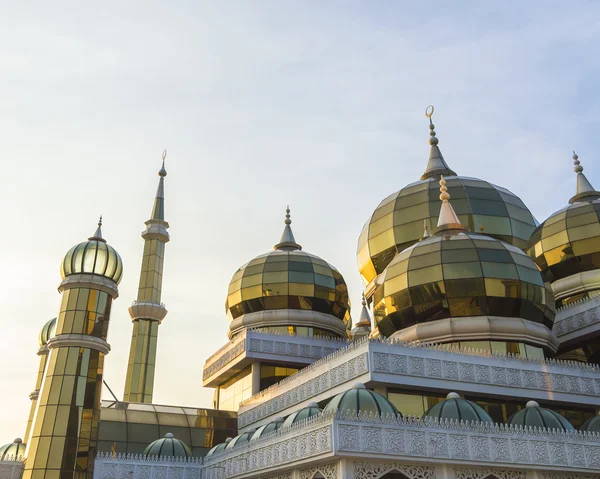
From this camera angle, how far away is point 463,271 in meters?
22.4

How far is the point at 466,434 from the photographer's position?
15398 mm

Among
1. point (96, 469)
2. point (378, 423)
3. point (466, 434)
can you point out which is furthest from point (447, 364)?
point (96, 469)

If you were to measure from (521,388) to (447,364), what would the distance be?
256 cm

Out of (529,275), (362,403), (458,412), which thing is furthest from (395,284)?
(362,403)

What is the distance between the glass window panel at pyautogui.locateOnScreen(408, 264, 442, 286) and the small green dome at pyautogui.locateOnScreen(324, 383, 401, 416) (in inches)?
300

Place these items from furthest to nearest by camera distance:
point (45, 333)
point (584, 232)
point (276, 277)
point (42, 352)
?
point (42, 352) < point (45, 333) < point (276, 277) < point (584, 232)

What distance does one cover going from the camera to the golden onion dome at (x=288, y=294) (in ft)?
104

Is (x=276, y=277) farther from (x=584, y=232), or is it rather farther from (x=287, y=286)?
(x=584, y=232)

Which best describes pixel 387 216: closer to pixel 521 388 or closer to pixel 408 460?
pixel 521 388

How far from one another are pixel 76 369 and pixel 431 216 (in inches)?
649

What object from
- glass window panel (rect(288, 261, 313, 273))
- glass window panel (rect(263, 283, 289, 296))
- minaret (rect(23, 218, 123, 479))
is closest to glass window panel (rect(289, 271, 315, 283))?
glass window panel (rect(288, 261, 313, 273))

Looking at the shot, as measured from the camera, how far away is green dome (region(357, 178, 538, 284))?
98.2ft

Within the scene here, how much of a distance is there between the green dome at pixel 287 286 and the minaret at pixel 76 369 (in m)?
8.63

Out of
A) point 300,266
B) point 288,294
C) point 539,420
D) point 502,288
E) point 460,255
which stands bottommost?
point 539,420
